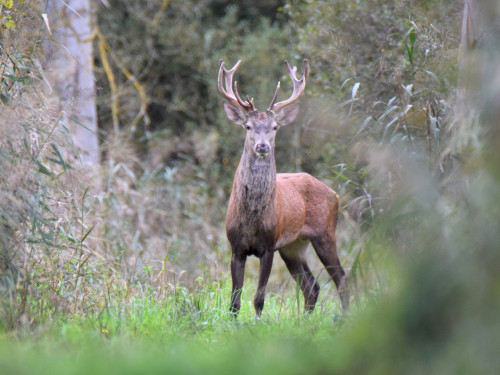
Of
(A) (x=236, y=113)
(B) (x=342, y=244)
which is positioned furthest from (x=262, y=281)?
(A) (x=236, y=113)

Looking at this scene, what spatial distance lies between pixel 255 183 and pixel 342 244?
39.0 inches

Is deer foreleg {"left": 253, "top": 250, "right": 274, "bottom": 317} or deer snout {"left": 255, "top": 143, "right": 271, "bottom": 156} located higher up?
deer snout {"left": 255, "top": 143, "right": 271, "bottom": 156}

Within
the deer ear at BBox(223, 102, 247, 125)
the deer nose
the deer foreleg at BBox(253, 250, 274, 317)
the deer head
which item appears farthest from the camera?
the deer ear at BBox(223, 102, 247, 125)

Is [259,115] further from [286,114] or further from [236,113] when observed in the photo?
[286,114]

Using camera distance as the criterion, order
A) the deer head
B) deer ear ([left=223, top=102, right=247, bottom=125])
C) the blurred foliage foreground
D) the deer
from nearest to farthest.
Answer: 1. the blurred foliage foreground
2. the deer
3. the deer head
4. deer ear ([left=223, top=102, right=247, bottom=125])

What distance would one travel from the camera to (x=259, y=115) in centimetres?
741

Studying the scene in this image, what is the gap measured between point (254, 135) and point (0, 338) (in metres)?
3.48

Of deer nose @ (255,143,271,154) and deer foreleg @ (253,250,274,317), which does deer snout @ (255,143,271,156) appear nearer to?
deer nose @ (255,143,271,154)

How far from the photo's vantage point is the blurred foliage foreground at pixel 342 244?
137 inches

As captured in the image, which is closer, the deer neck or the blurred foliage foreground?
the blurred foliage foreground

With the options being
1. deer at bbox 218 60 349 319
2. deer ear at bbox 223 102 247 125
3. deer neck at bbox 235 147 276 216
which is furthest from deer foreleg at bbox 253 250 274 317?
deer ear at bbox 223 102 247 125

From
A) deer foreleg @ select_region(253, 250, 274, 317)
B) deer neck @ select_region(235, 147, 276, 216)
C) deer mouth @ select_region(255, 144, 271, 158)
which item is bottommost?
deer foreleg @ select_region(253, 250, 274, 317)

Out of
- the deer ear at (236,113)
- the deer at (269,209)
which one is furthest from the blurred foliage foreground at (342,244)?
the deer ear at (236,113)

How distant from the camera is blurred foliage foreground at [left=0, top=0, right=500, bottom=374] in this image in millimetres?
3480
